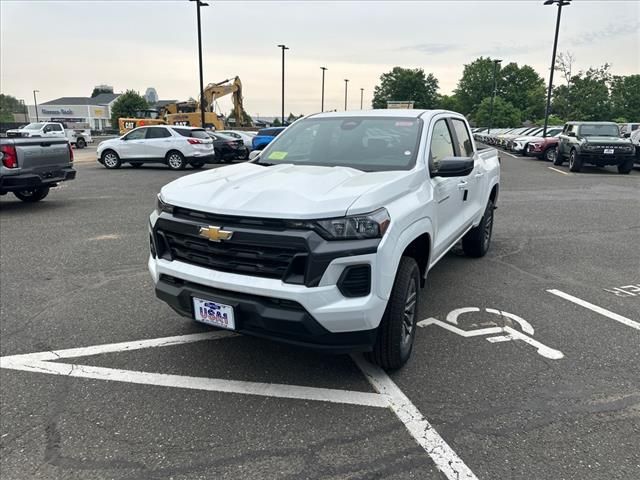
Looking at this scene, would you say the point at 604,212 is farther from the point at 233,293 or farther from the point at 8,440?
the point at 8,440

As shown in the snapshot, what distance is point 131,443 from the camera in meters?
2.63

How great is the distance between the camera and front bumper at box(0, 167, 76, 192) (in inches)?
336

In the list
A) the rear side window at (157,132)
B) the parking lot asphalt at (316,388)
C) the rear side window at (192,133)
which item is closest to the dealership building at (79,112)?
the rear side window at (157,132)

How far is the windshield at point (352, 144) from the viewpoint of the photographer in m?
3.79

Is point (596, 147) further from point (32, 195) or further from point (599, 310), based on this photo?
point (32, 195)

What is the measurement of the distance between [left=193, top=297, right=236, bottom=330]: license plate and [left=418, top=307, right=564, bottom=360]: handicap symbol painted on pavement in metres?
1.87

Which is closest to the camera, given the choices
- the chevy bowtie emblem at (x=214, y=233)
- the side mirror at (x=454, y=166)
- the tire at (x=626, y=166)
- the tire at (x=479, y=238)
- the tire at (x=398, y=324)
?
the chevy bowtie emblem at (x=214, y=233)

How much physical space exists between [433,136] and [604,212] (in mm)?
7412

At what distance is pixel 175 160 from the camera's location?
1750cm

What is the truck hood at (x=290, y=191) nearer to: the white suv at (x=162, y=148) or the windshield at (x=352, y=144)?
the windshield at (x=352, y=144)

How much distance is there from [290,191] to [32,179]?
779 cm

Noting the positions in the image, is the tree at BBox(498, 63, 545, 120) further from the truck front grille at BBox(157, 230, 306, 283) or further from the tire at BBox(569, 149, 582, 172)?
the truck front grille at BBox(157, 230, 306, 283)

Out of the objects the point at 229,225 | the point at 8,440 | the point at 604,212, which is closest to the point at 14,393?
the point at 8,440

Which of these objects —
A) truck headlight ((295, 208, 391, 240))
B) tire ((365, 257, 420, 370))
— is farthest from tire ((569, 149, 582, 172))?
truck headlight ((295, 208, 391, 240))
